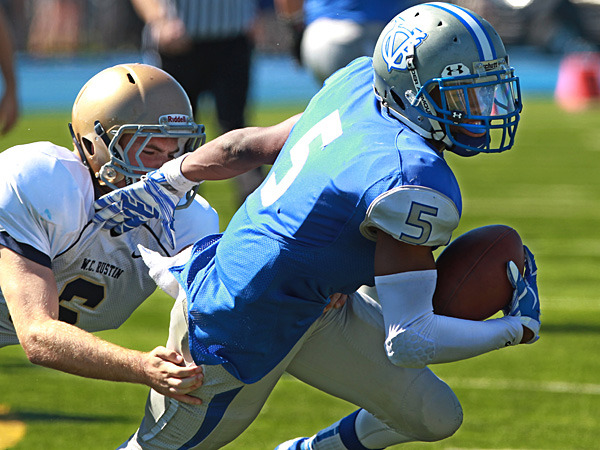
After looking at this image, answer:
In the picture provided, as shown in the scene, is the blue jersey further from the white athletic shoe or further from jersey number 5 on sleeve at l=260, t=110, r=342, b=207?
the white athletic shoe

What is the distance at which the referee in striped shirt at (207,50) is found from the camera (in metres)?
6.37

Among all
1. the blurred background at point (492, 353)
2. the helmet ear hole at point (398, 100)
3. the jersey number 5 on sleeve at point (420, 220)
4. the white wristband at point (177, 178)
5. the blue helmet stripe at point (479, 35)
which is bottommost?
the blurred background at point (492, 353)

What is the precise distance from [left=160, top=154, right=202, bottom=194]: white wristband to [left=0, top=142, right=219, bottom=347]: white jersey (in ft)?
0.77

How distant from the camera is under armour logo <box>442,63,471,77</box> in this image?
2.63 metres

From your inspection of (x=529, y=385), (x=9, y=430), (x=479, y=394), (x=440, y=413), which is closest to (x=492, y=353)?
(x=529, y=385)

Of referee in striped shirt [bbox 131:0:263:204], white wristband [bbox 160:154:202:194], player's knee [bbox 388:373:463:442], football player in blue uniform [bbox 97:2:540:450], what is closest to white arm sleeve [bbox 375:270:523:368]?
football player in blue uniform [bbox 97:2:540:450]

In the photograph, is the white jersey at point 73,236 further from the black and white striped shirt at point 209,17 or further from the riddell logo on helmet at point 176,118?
the black and white striped shirt at point 209,17

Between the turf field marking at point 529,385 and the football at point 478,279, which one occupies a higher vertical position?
the football at point 478,279

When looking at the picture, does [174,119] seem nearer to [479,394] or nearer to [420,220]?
[420,220]

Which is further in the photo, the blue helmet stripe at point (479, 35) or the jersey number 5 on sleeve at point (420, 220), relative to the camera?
the blue helmet stripe at point (479, 35)

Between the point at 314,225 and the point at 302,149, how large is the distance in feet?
0.72

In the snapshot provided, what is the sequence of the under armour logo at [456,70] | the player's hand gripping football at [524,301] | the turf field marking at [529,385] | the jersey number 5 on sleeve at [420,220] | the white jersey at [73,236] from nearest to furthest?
the jersey number 5 on sleeve at [420,220]
the under armour logo at [456,70]
the player's hand gripping football at [524,301]
the white jersey at [73,236]
the turf field marking at [529,385]

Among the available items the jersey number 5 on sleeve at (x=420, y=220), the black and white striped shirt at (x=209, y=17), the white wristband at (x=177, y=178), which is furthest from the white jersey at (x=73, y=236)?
the black and white striped shirt at (x=209, y=17)

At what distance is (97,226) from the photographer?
3.04 meters
